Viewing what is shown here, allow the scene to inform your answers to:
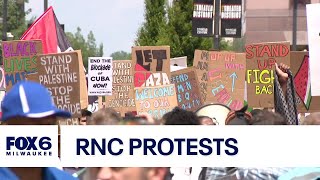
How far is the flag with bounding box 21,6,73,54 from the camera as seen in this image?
1598 centimetres

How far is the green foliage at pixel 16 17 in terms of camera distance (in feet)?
303

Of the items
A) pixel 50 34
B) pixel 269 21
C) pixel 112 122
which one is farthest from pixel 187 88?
pixel 269 21

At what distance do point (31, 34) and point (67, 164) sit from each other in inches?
487

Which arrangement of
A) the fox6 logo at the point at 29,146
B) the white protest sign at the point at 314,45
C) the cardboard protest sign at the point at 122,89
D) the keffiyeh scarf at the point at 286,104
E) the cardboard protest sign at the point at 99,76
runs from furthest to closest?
the cardboard protest sign at the point at 99,76, the cardboard protest sign at the point at 122,89, the white protest sign at the point at 314,45, the keffiyeh scarf at the point at 286,104, the fox6 logo at the point at 29,146

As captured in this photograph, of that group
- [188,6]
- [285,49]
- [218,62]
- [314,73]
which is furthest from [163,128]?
[188,6]

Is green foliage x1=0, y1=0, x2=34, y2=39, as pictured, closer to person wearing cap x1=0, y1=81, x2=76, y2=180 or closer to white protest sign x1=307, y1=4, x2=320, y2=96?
white protest sign x1=307, y1=4, x2=320, y2=96

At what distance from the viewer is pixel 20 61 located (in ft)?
48.2

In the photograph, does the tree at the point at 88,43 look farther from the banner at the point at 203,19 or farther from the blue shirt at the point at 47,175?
the blue shirt at the point at 47,175

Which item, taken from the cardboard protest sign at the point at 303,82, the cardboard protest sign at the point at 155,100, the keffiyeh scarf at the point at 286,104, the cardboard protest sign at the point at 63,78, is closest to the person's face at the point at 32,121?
the keffiyeh scarf at the point at 286,104

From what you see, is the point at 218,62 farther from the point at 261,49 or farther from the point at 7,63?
the point at 7,63

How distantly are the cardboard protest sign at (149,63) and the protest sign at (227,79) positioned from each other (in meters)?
0.78

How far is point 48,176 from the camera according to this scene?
131 inches

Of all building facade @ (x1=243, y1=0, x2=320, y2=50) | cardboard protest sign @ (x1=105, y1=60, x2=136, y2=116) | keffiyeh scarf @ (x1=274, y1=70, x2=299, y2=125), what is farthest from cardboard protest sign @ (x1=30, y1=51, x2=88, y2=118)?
building facade @ (x1=243, y1=0, x2=320, y2=50)

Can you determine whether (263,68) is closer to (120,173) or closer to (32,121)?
(120,173)
